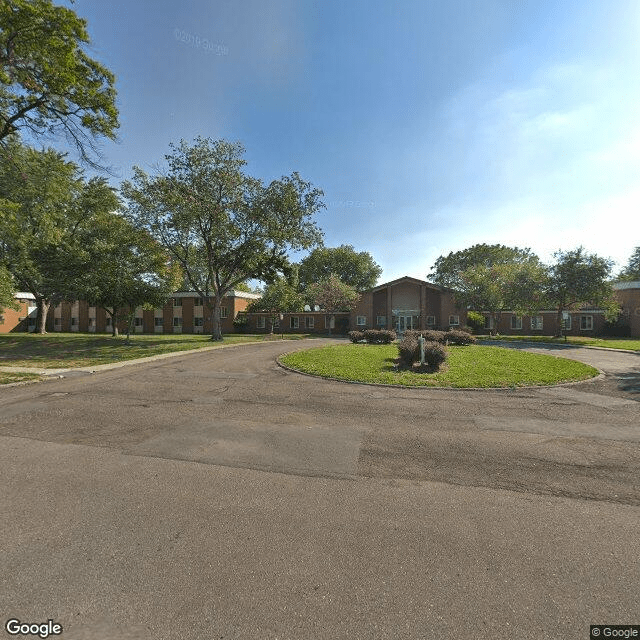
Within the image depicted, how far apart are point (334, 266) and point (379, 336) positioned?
42.1m

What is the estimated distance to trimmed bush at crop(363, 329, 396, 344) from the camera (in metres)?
24.3

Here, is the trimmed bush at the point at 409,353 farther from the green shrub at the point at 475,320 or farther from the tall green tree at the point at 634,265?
the tall green tree at the point at 634,265

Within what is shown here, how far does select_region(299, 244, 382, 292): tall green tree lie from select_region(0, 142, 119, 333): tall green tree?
35600mm

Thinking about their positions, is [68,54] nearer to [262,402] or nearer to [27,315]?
[262,402]

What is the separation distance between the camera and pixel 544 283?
32.2 m

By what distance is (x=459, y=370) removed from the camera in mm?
13297

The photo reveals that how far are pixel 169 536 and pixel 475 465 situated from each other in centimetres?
443

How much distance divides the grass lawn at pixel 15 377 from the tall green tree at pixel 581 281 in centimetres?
3964

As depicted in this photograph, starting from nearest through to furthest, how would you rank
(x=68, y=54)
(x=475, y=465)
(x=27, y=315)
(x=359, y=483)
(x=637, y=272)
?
(x=359, y=483) < (x=475, y=465) < (x=68, y=54) < (x=27, y=315) < (x=637, y=272)

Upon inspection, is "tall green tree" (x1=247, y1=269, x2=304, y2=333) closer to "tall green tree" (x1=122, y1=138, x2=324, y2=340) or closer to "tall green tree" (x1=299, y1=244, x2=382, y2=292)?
"tall green tree" (x1=122, y1=138, x2=324, y2=340)

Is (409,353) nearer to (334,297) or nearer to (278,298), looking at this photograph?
(278,298)

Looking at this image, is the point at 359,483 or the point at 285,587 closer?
the point at 285,587

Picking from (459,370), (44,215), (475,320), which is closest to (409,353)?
(459,370)

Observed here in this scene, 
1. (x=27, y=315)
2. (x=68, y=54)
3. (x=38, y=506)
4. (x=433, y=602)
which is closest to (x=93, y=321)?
(x=27, y=315)
